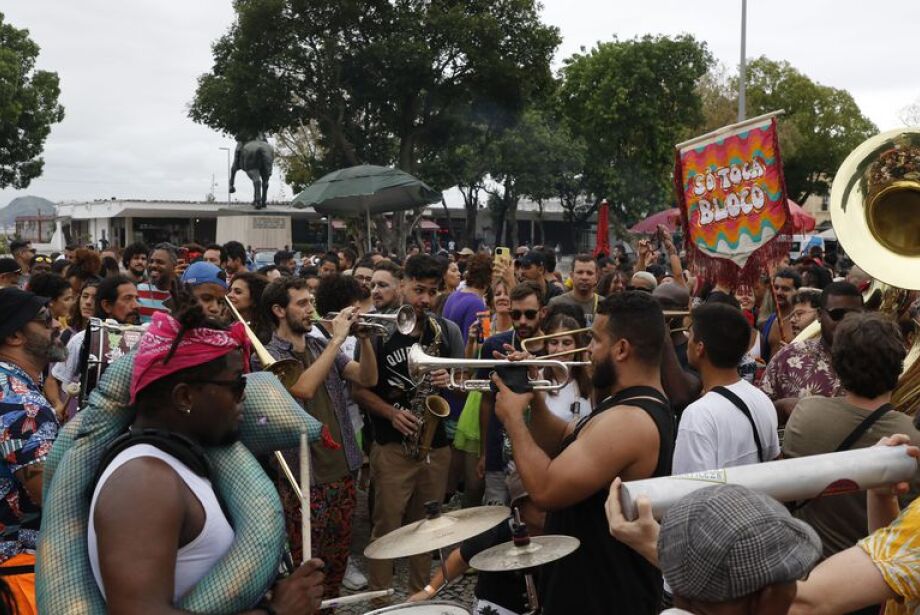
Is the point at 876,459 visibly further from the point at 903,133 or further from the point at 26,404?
the point at 903,133

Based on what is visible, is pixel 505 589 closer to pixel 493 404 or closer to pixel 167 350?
pixel 493 404

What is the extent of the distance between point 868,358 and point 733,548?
2.12 meters

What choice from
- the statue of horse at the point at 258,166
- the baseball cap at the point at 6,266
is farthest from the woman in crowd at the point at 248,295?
the statue of horse at the point at 258,166

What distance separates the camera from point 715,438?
3688 millimetres

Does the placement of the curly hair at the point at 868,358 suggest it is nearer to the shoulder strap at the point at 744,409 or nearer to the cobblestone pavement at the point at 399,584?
the shoulder strap at the point at 744,409

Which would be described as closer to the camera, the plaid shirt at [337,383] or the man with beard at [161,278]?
the plaid shirt at [337,383]

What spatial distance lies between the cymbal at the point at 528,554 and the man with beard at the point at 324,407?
1.62m

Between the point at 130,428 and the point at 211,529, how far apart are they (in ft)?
1.27

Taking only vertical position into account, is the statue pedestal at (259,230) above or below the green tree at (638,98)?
below

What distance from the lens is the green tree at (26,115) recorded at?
116ft

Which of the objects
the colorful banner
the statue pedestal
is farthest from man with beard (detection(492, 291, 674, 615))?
the statue pedestal

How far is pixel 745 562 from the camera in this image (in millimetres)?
1480

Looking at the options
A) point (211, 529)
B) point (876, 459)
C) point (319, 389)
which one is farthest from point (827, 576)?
point (319, 389)

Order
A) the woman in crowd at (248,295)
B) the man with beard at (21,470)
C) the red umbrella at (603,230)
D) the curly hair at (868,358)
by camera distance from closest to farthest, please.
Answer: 1. the man with beard at (21,470)
2. the curly hair at (868,358)
3. the woman in crowd at (248,295)
4. the red umbrella at (603,230)
